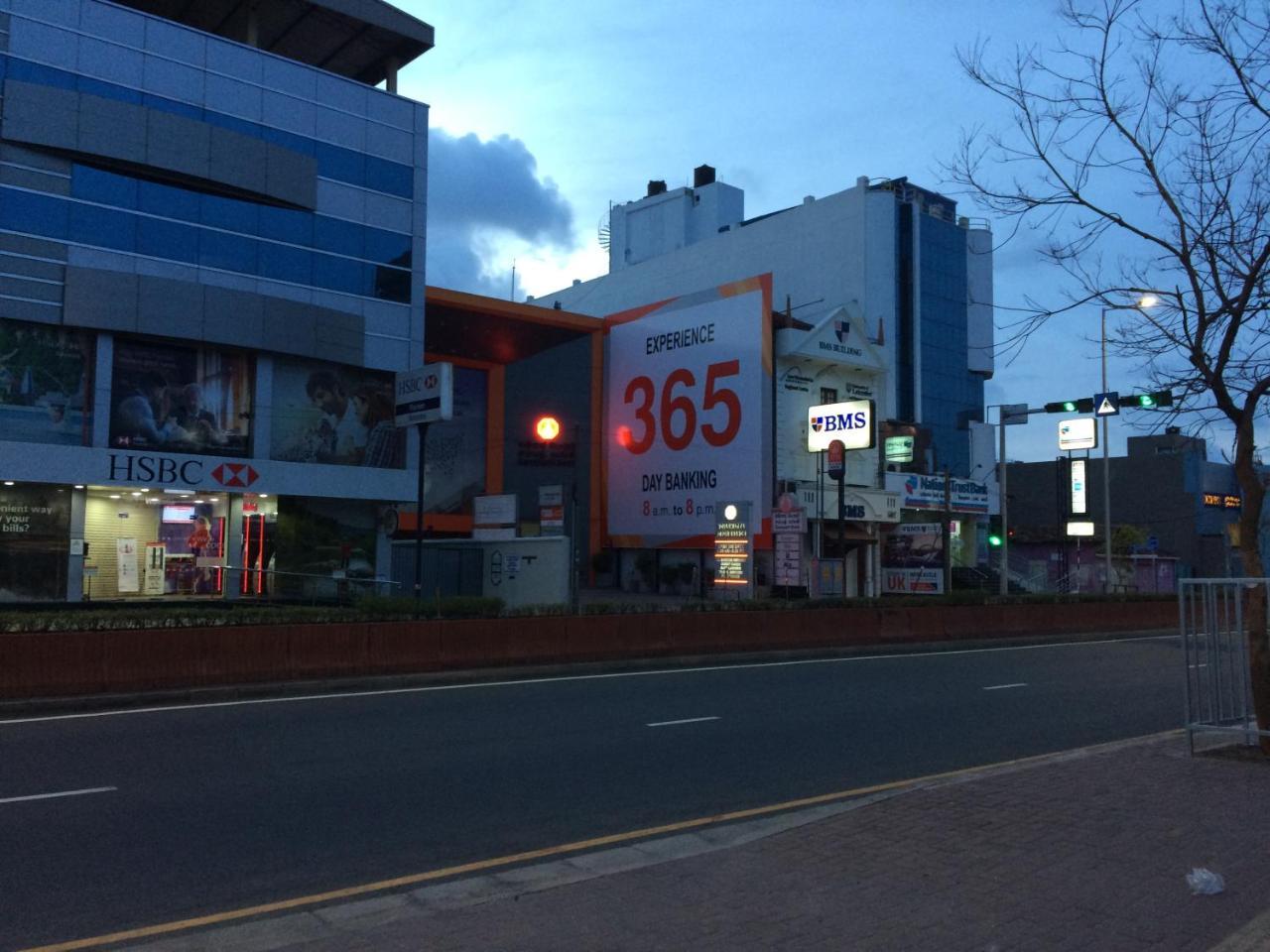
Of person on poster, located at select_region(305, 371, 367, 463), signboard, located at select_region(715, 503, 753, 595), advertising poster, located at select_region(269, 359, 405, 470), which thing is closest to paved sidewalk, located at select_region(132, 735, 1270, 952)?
signboard, located at select_region(715, 503, 753, 595)

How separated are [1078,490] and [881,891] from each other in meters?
53.4

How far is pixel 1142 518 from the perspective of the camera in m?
72.8

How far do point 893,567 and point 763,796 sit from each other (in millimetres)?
42169

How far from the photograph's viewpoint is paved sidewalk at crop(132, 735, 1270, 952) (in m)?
5.30

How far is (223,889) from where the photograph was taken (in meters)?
6.43

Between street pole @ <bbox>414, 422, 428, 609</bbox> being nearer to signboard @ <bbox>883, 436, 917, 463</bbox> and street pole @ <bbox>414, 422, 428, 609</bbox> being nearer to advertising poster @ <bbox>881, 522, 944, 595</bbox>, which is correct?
advertising poster @ <bbox>881, 522, 944, 595</bbox>

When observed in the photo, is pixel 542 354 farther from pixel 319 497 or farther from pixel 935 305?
pixel 935 305

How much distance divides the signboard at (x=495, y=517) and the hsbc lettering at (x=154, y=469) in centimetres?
814

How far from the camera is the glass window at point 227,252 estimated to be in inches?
1226

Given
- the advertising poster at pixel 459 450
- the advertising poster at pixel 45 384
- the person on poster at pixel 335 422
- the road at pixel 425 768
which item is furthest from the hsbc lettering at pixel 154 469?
the road at pixel 425 768

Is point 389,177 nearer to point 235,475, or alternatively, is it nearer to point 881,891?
point 235,475

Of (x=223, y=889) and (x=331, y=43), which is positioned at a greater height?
(x=331, y=43)

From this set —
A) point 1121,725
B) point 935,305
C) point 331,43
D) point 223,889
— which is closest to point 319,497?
point 331,43

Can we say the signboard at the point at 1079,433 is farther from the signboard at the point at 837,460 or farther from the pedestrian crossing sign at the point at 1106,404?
the pedestrian crossing sign at the point at 1106,404
